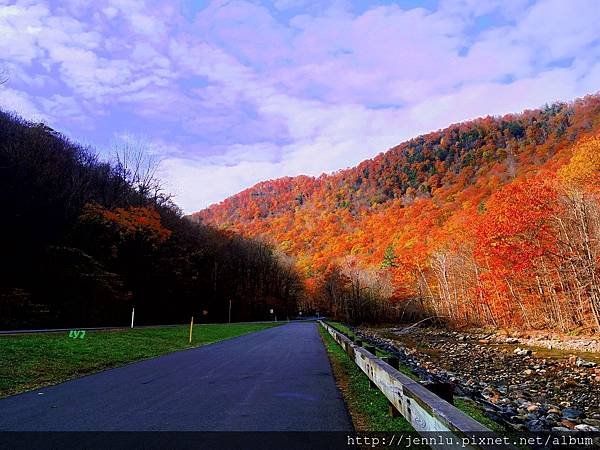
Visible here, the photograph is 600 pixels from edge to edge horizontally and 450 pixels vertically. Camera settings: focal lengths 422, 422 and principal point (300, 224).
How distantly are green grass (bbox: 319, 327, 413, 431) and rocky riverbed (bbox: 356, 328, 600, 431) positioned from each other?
185cm

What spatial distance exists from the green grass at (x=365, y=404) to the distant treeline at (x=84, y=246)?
22036mm

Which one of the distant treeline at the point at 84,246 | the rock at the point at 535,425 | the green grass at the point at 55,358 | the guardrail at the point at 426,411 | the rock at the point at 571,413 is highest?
the distant treeline at the point at 84,246

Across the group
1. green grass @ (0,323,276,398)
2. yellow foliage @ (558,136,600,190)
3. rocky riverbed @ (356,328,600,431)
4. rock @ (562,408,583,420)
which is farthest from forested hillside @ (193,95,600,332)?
green grass @ (0,323,276,398)

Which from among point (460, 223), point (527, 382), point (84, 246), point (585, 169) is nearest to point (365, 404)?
point (527, 382)

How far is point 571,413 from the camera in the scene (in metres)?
8.89

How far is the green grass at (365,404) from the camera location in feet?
16.7

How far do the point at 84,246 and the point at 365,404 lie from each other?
33.8 metres

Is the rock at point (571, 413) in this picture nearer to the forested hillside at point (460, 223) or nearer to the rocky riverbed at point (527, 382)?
the rocky riverbed at point (527, 382)

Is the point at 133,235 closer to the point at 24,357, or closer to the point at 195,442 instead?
the point at 24,357

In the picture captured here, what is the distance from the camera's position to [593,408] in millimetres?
9750

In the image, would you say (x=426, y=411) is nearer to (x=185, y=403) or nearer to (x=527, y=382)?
(x=185, y=403)

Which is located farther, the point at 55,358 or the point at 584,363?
the point at 584,363

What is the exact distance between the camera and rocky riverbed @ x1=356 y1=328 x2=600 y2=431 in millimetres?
8027

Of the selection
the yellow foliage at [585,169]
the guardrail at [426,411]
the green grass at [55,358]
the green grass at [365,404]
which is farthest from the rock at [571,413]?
the yellow foliage at [585,169]
